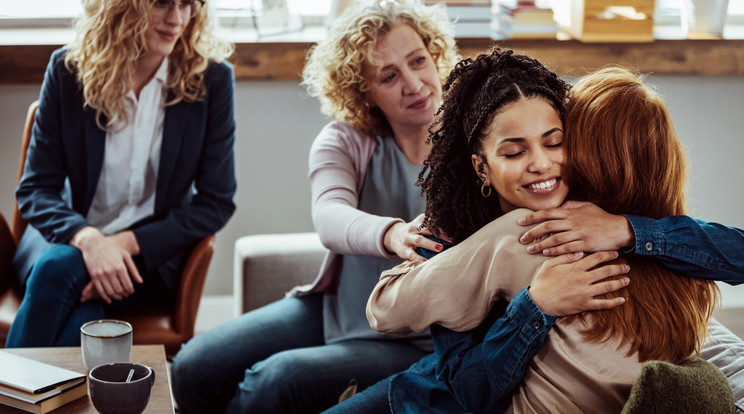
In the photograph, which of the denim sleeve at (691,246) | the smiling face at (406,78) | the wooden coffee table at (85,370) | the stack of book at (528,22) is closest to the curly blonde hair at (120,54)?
the smiling face at (406,78)

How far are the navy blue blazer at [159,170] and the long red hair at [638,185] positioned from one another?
3.95 ft

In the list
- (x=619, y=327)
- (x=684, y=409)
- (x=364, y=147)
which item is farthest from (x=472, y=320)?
(x=364, y=147)

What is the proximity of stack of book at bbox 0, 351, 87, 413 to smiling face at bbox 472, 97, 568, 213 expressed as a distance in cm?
84

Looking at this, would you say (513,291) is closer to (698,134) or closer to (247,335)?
(247,335)

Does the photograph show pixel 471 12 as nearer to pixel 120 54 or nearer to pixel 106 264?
pixel 120 54

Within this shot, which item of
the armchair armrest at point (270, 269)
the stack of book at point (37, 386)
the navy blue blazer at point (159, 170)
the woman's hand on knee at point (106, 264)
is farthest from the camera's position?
the armchair armrest at point (270, 269)

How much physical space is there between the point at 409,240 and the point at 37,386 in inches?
27.4

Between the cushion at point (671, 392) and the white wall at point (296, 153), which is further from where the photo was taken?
the white wall at point (296, 153)

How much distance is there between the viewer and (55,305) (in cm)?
186

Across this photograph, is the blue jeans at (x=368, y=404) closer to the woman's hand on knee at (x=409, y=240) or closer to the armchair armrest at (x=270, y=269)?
the woman's hand on knee at (x=409, y=240)


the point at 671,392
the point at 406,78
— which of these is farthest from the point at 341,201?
the point at 671,392

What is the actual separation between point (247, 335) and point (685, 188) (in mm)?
1014

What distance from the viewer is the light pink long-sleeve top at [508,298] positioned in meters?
1.11

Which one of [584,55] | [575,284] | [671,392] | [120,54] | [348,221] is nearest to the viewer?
[671,392]
